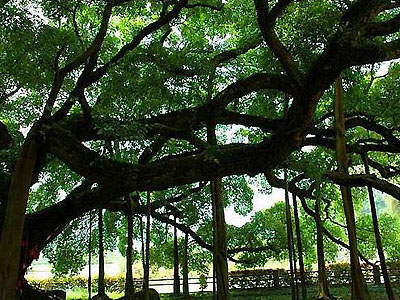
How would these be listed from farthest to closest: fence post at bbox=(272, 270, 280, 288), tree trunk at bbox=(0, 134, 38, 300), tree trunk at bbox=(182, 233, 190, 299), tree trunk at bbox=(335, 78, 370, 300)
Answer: fence post at bbox=(272, 270, 280, 288) → tree trunk at bbox=(182, 233, 190, 299) → tree trunk at bbox=(0, 134, 38, 300) → tree trunk at bbox=(335, 78, 370, 300)

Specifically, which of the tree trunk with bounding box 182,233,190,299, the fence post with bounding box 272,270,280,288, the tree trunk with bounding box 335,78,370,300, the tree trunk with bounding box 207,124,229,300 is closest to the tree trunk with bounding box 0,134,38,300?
the tree trunk with bounding box 207,124,229,300

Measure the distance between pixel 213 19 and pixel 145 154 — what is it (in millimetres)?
2316

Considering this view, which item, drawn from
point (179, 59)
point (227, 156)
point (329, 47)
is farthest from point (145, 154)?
point (329, 47)

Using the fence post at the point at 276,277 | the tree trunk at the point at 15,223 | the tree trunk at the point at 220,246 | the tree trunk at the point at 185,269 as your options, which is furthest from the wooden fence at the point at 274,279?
the tree trunk at the point at 15,223

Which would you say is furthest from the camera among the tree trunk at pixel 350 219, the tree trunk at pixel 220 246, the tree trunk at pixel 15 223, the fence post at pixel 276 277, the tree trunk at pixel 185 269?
the fence post at pixel 276 277

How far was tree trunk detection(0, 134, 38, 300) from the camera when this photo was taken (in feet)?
14.4

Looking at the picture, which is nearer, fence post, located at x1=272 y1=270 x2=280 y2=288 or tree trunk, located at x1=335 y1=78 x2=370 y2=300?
tree trunk, located at x1=335 y1=78 x2=370 y2=300

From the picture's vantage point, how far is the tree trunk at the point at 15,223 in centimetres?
438

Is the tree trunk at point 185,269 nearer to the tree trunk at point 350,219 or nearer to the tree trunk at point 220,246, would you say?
the tree trunk at point 220,246

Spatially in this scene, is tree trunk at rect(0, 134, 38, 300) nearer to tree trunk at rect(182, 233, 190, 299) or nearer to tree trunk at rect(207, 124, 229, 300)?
tree trunk at rect(207, 124, 229, 300)

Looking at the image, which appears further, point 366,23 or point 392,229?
point 392,229

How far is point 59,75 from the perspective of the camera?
17.1 feet

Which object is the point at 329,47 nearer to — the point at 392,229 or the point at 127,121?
the point at 127,121

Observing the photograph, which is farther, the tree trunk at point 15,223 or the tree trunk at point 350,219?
the tree trunk at point 15,223
